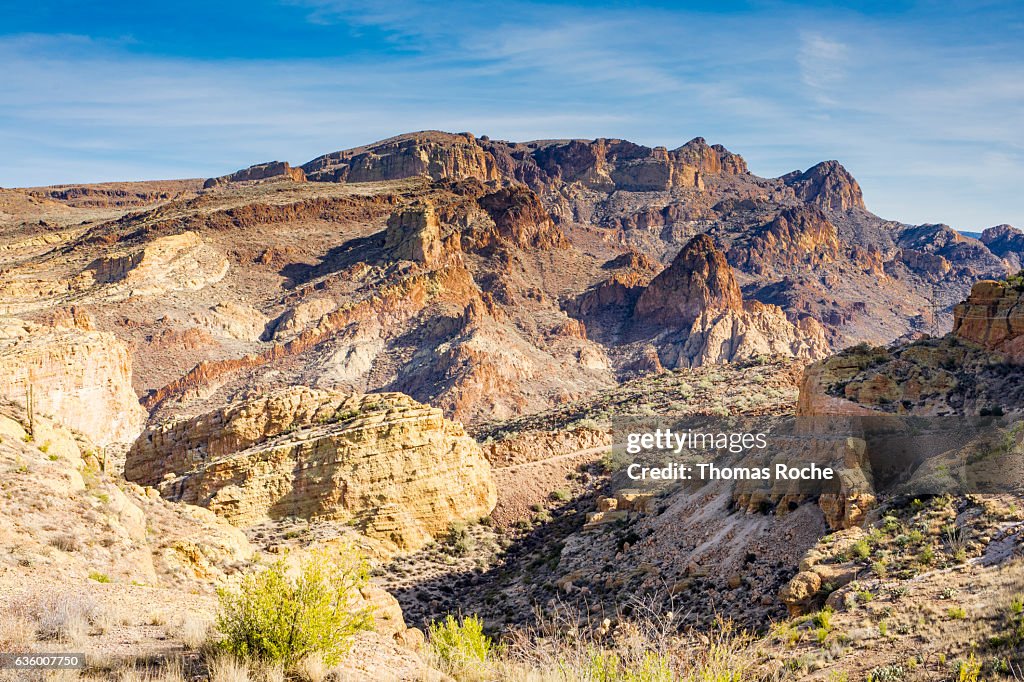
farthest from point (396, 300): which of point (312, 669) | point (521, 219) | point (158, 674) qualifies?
point (158, 674)

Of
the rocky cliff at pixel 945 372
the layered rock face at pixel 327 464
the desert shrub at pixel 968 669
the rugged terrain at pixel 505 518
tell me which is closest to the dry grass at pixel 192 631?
the rugged terrain at pixel 505 518

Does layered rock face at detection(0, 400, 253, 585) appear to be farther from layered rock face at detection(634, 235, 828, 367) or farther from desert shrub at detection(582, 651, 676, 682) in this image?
layered rock face at detection(634, 235, 828, 367)

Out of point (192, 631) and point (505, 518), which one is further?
point (505, 518)

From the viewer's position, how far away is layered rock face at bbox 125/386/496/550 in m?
28.9

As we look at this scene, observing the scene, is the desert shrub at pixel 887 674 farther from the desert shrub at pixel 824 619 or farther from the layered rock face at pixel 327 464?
the layered rock face at pixel 327 464

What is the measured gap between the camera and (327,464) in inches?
1165

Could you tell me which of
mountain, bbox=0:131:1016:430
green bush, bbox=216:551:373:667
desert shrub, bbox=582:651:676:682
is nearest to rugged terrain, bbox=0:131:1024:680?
green bush, bbox=216:551:373:667

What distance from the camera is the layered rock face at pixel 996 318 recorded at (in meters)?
26.4

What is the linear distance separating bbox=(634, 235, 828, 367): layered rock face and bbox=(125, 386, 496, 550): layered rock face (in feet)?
267

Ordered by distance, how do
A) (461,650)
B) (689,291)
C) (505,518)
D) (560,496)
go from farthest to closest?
1. (689,291)
2. (560,496)
3. (505,518)
4. (461,650)

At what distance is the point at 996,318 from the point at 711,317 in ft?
302

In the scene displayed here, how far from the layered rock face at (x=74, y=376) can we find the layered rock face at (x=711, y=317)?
239 feet

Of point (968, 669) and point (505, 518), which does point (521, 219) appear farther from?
point (968, 669)

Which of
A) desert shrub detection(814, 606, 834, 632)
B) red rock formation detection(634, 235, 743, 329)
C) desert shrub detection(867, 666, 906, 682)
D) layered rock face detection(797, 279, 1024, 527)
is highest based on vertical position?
red rock formation detection(634, 235, 743, 329)
